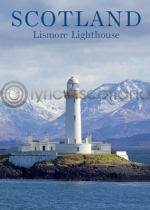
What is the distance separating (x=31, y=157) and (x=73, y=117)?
8591mm


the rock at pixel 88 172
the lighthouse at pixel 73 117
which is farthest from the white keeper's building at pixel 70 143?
the rock at pixel 88 172

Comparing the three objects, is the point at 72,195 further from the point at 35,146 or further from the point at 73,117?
the point at 35,146

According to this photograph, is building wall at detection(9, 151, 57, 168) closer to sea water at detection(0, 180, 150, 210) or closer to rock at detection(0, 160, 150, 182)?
rock at detection(0, 160, 150, 182)

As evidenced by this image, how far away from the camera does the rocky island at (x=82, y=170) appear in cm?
10575

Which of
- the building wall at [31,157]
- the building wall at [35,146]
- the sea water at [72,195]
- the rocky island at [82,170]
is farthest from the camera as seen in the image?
the building wall at [35,146]

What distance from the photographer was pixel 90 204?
3344 inches

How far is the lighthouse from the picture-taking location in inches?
4491

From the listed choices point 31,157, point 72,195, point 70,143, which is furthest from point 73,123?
point 72,195

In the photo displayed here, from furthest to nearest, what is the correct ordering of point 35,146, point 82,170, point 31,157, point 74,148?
point 35,146, point 74,148, point 31,157, point 82,170

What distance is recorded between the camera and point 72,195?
3610 inches

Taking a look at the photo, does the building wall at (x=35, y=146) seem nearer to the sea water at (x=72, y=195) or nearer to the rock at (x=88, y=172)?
the rock at (x=88, y=172)

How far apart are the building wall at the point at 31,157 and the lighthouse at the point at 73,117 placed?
4.84 m

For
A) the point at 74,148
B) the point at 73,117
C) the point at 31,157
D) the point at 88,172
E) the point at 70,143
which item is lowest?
the point at 88,172

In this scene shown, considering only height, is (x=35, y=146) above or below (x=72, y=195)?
above
